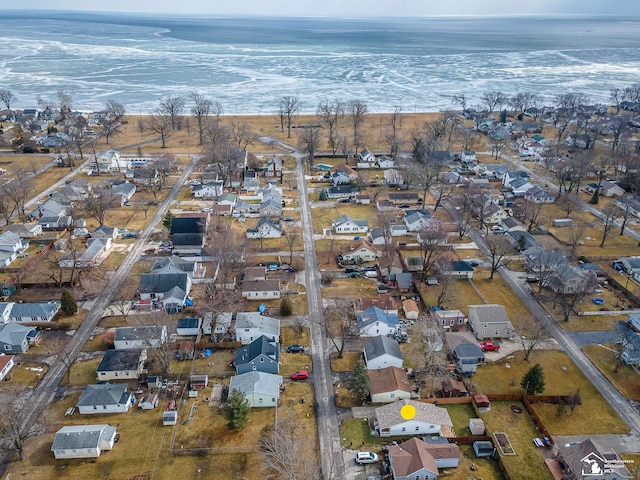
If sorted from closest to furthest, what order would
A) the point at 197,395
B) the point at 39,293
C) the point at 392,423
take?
the point at 392,423 < the point at 197,395 < the point at 39,293

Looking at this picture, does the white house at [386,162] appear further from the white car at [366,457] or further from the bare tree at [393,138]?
the white car at [366,457]

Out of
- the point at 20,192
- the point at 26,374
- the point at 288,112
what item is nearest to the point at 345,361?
the point at 26,374

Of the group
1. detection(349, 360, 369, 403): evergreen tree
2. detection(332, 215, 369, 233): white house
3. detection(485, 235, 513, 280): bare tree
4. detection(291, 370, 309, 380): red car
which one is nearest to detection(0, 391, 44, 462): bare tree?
detection(291, 370, 309, 380): red car

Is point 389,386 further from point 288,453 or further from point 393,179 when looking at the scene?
point 393,179

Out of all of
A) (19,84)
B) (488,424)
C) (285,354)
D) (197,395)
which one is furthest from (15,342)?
(19,84)

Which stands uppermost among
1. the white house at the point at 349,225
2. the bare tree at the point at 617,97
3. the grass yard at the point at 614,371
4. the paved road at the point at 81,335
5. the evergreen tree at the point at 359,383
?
the bare tree at the point at 617,97

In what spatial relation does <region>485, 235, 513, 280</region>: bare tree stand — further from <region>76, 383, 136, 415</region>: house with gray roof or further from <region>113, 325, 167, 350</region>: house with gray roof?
<region>76, 383, 136, 415</region>: house with gray roof

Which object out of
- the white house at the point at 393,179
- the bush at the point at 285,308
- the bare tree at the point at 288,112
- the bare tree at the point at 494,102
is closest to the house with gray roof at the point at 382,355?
the bush at the point at 285,308

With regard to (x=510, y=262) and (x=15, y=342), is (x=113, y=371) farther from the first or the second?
(x=510, y=262)

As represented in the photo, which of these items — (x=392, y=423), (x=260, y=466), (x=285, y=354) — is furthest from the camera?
(x=285, y=354)
